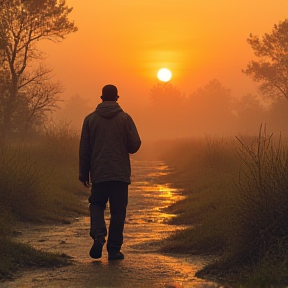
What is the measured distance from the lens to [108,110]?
7926 millimetres

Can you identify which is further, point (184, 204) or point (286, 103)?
point (286, 103)

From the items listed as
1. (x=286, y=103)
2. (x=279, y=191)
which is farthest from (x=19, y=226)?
(x=286, y=103)

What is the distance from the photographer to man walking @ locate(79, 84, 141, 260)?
7734 millimetres

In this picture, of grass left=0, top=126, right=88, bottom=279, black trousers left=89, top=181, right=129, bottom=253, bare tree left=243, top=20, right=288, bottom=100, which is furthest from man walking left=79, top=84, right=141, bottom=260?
bare tree left=243, top=20, right=288, bottom=100

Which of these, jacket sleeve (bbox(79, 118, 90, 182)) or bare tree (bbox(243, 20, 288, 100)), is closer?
jacket sleeve (bbox(79, 118, 90, 182))

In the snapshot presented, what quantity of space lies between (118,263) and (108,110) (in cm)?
194

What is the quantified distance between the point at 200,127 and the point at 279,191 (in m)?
138

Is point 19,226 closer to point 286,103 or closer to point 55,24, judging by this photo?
point 55,24

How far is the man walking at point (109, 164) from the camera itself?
773cm

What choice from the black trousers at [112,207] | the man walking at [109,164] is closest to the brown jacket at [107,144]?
the man walking at [109,164]

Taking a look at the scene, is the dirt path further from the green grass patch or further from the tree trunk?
the tree trunk

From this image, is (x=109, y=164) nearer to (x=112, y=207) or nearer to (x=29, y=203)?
(x=112, y=207)

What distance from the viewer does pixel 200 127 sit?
145m

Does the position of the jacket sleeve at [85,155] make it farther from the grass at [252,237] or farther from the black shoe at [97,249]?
the grass at [252,237]
